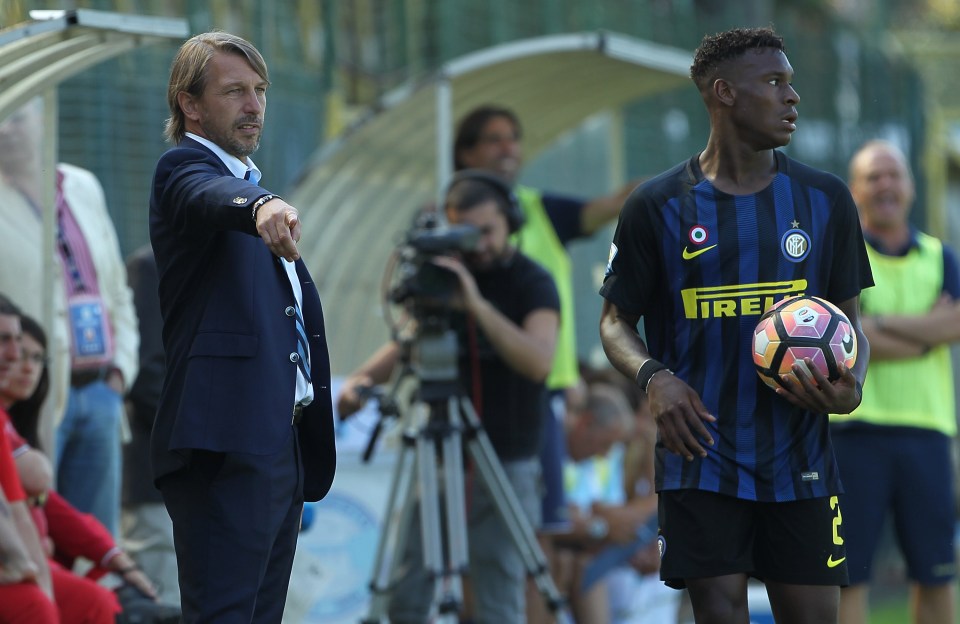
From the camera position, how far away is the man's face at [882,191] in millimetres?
7133

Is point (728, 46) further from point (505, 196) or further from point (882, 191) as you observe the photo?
point (882, 191)

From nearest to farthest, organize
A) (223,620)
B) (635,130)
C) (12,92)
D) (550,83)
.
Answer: (223,620), (12,92), (550,83), (635,130)

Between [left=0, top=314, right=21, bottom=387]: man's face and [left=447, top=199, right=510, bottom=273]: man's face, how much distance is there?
1886mm

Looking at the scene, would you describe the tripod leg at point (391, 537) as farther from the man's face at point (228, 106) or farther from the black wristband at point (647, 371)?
the man's face at point (228, 106)

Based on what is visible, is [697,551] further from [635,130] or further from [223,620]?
[635,130]

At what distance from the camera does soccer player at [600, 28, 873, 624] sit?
175 inches

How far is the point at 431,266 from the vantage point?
6648 mm

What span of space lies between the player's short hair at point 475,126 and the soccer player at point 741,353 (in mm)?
3177

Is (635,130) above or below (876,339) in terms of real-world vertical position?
above

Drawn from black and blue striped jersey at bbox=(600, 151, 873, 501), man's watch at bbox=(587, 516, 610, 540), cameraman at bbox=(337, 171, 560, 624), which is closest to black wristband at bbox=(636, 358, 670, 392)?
black and blue striped jersey at bbox=(600, 151, 873, 501)

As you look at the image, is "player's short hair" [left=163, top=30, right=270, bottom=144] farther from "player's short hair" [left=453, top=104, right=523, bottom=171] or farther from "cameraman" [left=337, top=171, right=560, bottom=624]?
"player's short hair" [left=453, top=104, right=523, bottom=171]

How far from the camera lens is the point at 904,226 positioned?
723 centimetres

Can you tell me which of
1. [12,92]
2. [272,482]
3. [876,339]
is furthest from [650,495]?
[272,482]

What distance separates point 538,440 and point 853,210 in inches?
106
